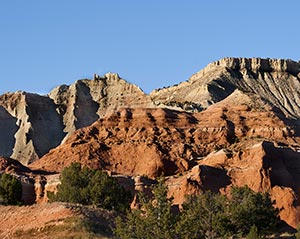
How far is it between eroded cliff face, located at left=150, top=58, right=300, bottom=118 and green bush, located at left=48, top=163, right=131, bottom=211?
6317 centimetres

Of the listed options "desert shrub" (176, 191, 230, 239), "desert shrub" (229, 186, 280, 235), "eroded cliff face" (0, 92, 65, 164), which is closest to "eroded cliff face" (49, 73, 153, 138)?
"eroded cliff face" (0, 92, 65, 164)

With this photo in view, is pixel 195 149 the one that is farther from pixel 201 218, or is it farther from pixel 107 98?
pixel 107 98

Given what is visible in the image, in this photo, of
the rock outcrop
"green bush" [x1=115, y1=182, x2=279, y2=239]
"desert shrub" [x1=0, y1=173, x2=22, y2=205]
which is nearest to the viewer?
"green bush" [x1=115, y1=182, x2=279, y2=239]

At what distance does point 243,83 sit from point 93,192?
8799 cm

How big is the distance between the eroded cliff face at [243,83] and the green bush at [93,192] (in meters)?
63.2

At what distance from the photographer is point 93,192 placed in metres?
47.5

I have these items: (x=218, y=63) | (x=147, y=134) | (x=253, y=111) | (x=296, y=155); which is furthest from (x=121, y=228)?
(x=218, y=63)

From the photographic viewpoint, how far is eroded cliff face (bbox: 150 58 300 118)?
120 m

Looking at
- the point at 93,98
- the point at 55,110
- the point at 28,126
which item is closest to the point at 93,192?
the point at 28,126

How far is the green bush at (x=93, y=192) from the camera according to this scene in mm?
47156

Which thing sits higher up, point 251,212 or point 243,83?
point 243,83

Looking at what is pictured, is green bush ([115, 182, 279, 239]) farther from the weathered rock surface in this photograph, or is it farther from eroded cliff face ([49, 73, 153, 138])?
eroded cliff face ([49, 73, 153, 138])

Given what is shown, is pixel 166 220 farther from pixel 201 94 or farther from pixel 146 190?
pixel 201 94

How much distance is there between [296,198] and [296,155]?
8.73m
